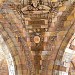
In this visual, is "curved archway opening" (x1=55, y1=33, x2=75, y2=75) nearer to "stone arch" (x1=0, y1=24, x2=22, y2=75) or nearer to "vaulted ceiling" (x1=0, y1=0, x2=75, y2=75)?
"vaulted ceiling" (x1=0, y1=0, x2=75, y2=75)

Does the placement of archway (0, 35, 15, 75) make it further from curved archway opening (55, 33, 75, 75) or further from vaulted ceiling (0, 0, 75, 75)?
curved archway opening (55, 33, 75, 75)

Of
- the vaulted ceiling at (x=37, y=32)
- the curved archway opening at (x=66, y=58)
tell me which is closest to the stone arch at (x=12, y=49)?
the vaulted ceiling at (x=37, y=32)

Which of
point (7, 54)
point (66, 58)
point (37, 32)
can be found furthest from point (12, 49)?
point (66, 58)

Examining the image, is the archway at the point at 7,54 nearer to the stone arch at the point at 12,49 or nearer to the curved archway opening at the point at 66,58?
the stone arch at the point at 12,49

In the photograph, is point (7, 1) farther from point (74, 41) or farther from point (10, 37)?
point (74, 41)

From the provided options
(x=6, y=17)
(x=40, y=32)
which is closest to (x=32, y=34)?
(x=40, y=32)

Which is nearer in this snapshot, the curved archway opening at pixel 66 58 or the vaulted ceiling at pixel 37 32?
the vaulted ceiling at pixel 37 32

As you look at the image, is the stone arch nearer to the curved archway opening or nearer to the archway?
the archway

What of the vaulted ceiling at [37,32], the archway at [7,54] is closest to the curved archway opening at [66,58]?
the vaulted ceiling at [37,32]

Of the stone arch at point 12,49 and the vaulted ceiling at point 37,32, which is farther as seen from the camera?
the stone arch at point 12,49

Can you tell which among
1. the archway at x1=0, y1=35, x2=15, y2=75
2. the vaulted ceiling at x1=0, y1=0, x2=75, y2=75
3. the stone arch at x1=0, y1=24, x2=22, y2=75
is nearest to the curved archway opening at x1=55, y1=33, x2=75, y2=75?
the vaulted ceiling at x1=0, y1=0, x2=75, y2=75

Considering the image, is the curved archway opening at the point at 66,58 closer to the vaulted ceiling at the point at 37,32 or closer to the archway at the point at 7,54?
the vaulted ceiling at the point at 37,32

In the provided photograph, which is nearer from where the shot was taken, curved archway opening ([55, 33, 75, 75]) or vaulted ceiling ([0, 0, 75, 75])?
vaulted ceiling ([0, 0, 75, 75])

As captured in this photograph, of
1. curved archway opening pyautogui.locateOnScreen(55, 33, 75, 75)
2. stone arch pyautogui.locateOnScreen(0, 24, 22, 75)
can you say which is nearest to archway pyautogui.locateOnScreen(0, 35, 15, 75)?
stone arch pyautogui.locateOnScreen(0, 24, 22, 75)
